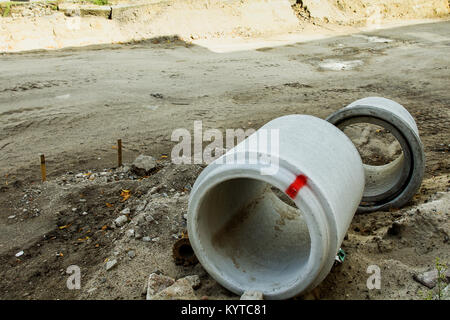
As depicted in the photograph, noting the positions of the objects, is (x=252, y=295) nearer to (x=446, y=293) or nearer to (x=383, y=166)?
(x=446, y=293)

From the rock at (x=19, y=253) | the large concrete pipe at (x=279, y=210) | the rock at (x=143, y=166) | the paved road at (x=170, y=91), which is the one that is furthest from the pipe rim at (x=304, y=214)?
the paved road at (x=170, y=91)

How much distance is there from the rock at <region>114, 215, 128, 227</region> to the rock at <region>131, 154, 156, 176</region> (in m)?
1.27

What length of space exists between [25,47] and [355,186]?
12.1 meters

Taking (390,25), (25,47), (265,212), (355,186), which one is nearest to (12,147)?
(265,212)

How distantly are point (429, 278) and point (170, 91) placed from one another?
745 cm

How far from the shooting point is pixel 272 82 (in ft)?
35.4

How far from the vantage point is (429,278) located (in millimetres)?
3475

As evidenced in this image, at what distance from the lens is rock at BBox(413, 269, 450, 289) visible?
135 inches

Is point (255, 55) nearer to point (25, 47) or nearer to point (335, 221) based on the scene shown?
point (25, 47)

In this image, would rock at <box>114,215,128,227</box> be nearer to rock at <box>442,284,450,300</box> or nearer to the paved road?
the paved road

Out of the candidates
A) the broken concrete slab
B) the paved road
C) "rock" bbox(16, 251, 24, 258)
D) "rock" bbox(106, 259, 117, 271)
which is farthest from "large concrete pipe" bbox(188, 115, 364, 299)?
the broken concrete slab

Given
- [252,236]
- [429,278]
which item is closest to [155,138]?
[252,236]

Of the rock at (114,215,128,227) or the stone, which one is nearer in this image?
the rock at (114,215,128,227)


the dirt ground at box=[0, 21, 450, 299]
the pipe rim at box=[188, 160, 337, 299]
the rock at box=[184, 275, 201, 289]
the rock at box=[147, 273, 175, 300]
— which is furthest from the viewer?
the dirt ground at box=[0, 21, 450, 299]
